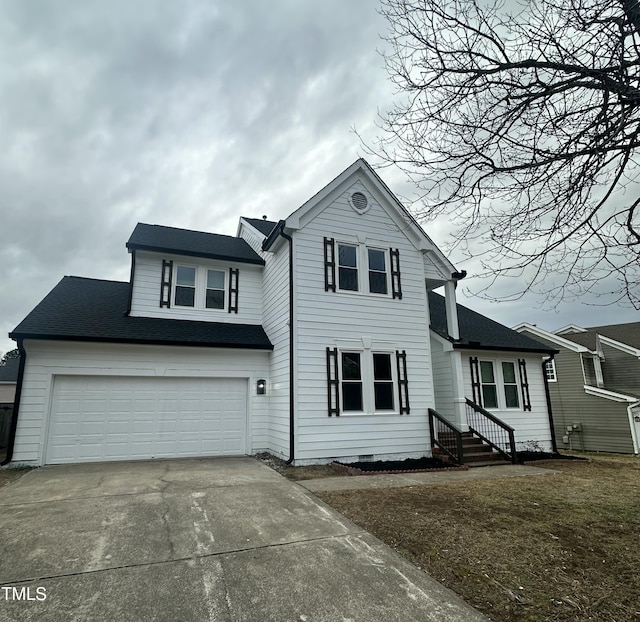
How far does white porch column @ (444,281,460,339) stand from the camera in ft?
37.5

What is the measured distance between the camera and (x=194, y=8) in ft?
20.8

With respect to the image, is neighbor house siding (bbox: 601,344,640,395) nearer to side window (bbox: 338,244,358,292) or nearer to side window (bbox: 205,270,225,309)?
side window (bbox: 338,244,358,292)

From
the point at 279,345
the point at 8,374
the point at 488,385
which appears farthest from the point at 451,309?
the point at 8,374

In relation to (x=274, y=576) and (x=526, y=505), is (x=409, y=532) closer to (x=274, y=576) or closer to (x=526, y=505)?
(x=274, y=576)

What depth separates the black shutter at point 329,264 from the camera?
10.2 meters

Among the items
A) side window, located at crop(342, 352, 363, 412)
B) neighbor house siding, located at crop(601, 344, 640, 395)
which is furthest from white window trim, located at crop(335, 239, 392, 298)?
neighbor house siding, located at crop(601, 344, 640, 395)

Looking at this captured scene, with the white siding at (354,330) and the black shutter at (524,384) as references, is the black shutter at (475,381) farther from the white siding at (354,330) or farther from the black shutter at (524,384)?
the white siding at (354,330)

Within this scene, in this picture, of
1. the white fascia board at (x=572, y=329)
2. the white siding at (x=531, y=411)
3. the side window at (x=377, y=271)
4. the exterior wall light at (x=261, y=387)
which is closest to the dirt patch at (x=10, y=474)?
the exterior wall light at (x=261, y=387)

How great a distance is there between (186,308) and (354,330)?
5128mm

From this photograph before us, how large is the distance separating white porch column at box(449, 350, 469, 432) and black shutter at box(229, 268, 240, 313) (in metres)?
6.82

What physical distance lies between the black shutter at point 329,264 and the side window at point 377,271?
1157mm

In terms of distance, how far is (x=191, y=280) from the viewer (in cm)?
1168

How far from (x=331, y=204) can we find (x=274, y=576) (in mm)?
9165

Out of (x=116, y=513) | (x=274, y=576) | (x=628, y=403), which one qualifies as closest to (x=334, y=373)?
(x=116, y=513)
